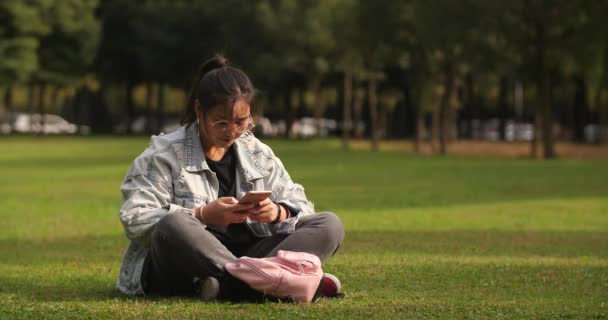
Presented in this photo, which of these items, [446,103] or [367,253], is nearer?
[367,253]

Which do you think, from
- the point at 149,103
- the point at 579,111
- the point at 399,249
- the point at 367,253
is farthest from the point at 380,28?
the point at 367,253

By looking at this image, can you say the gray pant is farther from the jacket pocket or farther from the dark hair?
the dark hair

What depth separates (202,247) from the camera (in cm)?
888

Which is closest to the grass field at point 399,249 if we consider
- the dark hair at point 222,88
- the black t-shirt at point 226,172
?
the black t-shirt at point 226,172

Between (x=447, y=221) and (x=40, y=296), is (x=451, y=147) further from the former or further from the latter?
(x=40, y=296)

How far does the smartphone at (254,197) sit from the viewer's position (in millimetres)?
8570

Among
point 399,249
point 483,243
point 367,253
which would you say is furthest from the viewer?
point 483,243

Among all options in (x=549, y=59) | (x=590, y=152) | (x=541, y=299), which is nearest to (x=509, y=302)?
(x=541, y=299)

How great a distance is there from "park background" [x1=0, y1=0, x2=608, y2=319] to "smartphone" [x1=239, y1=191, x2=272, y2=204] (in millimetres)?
654

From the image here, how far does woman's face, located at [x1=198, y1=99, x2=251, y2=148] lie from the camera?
9070 millimetres

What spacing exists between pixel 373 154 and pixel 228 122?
143ft

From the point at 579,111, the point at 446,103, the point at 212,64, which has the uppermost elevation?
the point at 212,64

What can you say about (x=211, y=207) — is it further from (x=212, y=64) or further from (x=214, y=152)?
(x=212, y=64)

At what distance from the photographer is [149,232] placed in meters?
9.16
